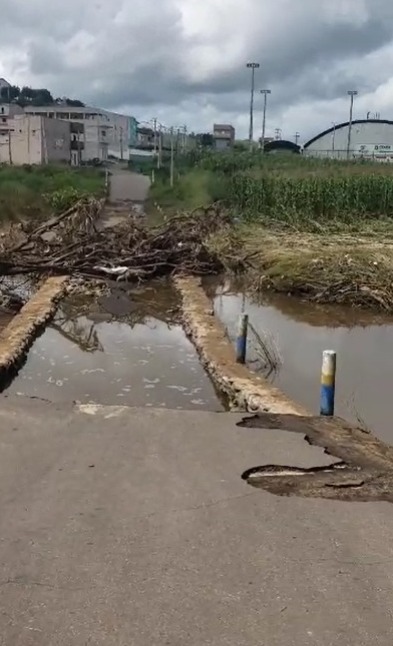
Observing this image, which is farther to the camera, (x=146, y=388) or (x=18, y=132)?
(x=18, y=132)

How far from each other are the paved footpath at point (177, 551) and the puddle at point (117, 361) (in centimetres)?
334

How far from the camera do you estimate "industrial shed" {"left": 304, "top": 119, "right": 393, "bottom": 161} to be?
92.5 metres

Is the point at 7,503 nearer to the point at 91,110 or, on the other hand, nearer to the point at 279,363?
the point at 279,363

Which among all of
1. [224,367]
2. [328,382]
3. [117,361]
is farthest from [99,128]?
[328,382]

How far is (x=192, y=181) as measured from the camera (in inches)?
1556

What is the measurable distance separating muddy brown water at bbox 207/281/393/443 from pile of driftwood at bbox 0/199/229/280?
1.48 meters

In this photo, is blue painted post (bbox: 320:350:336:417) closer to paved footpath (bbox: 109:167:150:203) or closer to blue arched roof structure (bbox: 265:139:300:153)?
paved footpath (bbox: 109:167:150:203)

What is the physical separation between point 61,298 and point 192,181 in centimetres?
2341

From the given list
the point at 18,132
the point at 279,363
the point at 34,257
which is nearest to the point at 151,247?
the point at 34,257

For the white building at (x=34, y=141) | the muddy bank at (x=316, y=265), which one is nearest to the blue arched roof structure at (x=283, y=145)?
the white building at (x=34, y=141)

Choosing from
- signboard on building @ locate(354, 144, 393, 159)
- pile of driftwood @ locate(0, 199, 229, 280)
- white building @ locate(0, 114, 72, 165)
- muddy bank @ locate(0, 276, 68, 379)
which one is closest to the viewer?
muddy bank @ locate(0, 276, 68, 379)

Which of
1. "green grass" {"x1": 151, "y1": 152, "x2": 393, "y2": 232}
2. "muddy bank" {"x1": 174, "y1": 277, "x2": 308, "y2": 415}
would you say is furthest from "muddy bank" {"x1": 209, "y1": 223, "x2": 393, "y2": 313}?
"green grass" {"x1": 151, "y1": 152, "x2": 393, "y2": 232}

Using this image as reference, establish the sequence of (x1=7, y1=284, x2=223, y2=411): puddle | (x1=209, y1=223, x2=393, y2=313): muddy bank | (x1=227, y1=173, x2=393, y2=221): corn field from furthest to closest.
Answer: (x1=227, y1=173, x2=393, y2=221): corn field, (x1=209, y1=223, x2=393, y2=313): muddy bank, (x1=7, y1=284, x2=223, y2=411): puddle

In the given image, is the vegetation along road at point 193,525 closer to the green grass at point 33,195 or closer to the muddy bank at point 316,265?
the muddy bank at point 316,265
